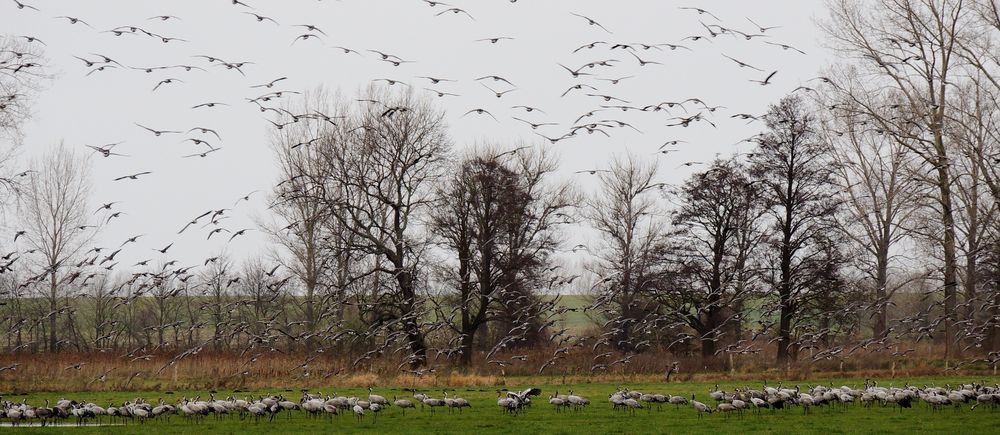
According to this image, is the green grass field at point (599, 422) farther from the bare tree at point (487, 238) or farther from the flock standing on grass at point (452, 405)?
the bare tree at point (487, 238)

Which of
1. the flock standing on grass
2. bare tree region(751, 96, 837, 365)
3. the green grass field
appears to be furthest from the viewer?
bare tree region(751, 96, 837, 365)

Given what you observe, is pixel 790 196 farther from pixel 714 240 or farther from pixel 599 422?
pixel 599 422

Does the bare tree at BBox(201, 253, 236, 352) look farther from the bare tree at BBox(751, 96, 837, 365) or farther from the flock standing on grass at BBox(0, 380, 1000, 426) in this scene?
the bare tree at BBox(751, 96, 837, 365)

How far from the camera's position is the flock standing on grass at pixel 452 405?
970 inches

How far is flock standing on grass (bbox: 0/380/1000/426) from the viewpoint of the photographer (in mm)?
24641

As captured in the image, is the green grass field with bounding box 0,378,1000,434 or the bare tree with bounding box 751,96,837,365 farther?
the bare tree with bounding box 751,96,837,365

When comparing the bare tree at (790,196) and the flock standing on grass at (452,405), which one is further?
the bare tree at (790,196)

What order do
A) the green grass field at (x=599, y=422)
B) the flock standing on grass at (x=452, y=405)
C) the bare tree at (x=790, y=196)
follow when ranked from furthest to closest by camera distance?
the bare tree at (x=790, y=196), the flock standing on grass at (x=452, y=405), the green grass field at (x=599, y=422)

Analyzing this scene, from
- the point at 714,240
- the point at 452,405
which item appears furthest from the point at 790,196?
the point at 452,405

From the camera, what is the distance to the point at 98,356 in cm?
3944

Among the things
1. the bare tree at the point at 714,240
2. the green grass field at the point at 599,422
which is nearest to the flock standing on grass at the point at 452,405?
the green grass field at the point at 599,422

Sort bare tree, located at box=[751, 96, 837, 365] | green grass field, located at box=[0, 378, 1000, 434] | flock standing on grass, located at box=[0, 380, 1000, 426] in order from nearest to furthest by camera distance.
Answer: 1. green grass field, located at box=[0, 378, 1000, 434]
2. flock standing on grass, located at box=[0, 380, 1000, 426]
3. bare tree, located at box=[751, 96, 837, 365]

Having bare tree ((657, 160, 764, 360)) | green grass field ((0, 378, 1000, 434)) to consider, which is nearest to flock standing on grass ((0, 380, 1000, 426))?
green grass field ((0, 378, 1000, 434))

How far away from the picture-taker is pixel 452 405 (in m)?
26.8
